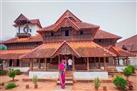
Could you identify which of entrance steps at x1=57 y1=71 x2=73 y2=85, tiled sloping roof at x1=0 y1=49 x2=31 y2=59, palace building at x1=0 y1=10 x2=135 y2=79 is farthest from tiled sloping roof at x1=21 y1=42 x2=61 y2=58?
tiled sloping roof at x1=0 y1=49 x2=31 y2=59

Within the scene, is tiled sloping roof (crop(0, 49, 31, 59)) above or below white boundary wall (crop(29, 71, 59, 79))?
above

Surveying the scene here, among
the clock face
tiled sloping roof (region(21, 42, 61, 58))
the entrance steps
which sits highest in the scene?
the clock face

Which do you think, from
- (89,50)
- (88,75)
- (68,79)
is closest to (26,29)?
(89,50)

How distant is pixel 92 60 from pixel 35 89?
904 cm

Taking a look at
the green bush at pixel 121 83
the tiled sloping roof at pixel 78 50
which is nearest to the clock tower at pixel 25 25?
the tiled sloping roof at pixel 78 50

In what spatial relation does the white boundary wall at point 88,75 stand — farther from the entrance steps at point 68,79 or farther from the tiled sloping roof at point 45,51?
the tiled sloping roof at point 45,51

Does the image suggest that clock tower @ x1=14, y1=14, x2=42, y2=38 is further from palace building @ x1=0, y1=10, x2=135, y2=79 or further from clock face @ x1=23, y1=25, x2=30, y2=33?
palace building @ x1=0, y1=10, x2=135, y2=79

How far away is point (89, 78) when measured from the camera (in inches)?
850

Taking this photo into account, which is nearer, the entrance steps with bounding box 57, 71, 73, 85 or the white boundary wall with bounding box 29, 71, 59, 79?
the entrance steps with bounding box 57, 71, 73, 85

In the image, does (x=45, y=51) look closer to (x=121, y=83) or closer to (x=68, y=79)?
(x=68, y=79)

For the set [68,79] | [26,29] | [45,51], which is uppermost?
[26,29]

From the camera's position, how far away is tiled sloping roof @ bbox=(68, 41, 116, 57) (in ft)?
71.4

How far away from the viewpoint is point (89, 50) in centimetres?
2261

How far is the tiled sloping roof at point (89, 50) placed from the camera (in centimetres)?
2175
